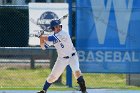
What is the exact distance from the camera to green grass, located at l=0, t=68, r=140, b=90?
14.5 m

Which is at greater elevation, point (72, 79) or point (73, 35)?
point (73, 35)

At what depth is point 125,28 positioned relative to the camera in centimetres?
1413

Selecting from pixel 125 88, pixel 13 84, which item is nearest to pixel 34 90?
pixel 13 84

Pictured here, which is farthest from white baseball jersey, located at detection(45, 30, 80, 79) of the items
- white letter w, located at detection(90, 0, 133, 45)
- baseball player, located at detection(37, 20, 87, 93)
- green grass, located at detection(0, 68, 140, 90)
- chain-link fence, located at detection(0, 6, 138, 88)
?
chain-link fence, located at detection(0, 6, 138, 88)

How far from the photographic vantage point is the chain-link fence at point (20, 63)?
48.9 ft

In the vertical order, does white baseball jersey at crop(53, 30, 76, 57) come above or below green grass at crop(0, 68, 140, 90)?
above

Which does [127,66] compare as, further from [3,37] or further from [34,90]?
[3,37]

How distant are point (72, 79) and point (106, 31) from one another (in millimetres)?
1791

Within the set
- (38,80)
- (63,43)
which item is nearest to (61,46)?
(63,43)

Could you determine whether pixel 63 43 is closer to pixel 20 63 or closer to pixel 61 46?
pixel 61 46

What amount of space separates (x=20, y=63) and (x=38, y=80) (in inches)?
49.0

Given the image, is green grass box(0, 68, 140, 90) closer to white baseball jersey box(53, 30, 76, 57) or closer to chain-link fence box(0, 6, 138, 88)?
chain-link fence box(0, 6, 138, 88)

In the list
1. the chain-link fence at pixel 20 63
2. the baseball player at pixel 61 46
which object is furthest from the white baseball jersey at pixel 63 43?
the chain-link fence at pixel 20 63

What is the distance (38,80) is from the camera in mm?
15195
